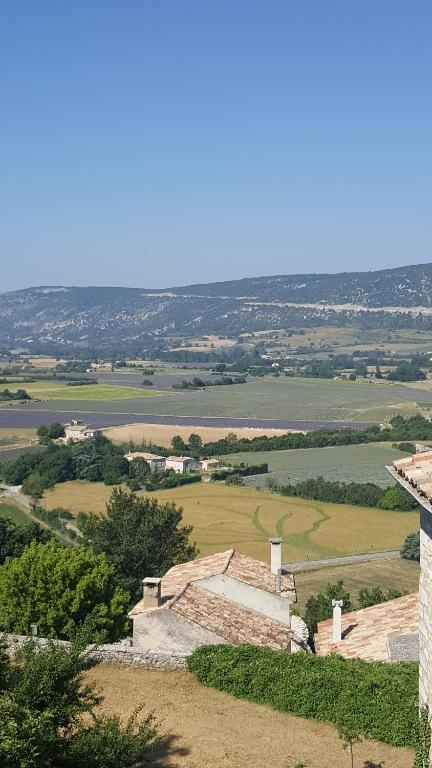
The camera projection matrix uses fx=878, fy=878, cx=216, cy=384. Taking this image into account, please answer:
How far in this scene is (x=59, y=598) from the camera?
22203mm

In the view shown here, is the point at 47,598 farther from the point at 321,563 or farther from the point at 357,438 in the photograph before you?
the point at 357,438

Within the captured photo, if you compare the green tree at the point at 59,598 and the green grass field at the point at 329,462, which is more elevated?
the green tree at the point at 59,598

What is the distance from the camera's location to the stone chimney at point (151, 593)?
21.8 meters

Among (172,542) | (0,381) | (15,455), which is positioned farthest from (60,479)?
(0,381)

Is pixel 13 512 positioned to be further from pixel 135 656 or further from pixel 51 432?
pixel 135 656

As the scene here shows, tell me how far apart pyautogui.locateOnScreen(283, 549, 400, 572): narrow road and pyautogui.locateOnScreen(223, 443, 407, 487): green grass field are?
21.3 metres

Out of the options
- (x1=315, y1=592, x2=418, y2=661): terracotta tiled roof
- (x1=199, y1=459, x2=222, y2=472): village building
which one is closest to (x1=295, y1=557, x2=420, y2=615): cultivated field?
(x1=315, y1=592, x2=418, y2=661): terracotta tiled roof

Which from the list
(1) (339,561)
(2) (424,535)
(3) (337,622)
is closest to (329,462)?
(1) (339,561)

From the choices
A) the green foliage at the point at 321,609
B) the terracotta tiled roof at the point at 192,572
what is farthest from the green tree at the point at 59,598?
the green foliage at the point at 321,609

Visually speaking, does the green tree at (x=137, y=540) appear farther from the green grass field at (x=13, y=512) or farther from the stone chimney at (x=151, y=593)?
the green grass field at (x=13, y=512)

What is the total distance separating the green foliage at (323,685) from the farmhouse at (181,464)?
66.1 metres

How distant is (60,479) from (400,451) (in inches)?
1384

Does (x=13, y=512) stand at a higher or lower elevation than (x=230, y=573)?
lower

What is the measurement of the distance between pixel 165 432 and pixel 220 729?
3670 inches
